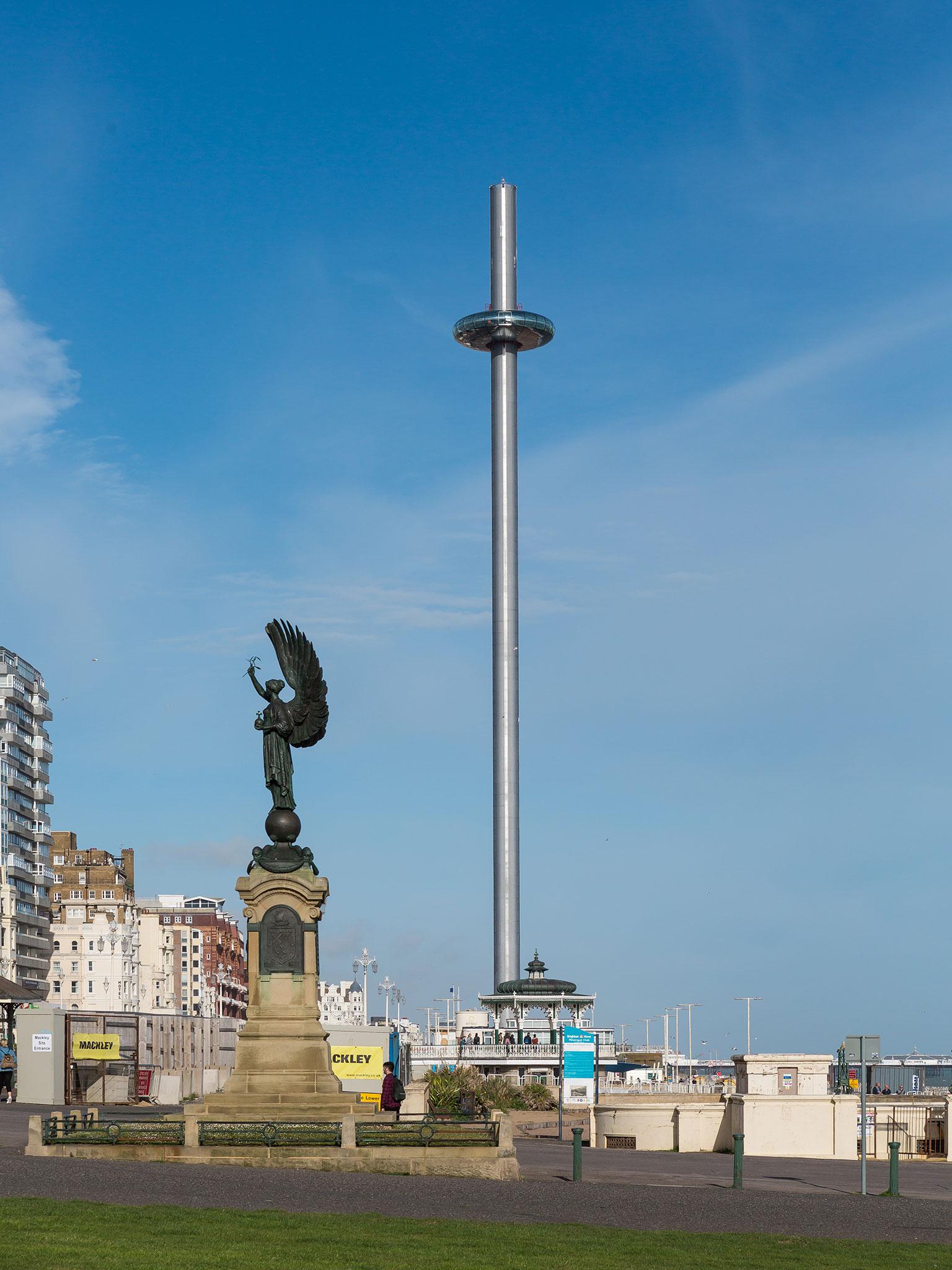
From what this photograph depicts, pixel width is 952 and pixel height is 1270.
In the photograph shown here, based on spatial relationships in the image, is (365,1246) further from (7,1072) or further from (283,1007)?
(7,1072)

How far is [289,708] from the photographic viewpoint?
41.2 m

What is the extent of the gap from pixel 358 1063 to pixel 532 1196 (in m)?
25.5

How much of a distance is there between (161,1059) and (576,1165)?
172 ft

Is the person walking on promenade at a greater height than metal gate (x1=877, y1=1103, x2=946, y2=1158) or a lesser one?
greater

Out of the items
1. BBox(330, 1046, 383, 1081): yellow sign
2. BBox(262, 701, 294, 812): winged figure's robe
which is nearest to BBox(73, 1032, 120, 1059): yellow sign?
BBox(330, 1046, 383, 1081): yellow sign

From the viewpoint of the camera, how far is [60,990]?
195 m

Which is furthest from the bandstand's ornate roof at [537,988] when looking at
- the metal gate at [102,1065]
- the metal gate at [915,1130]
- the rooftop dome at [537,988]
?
the metal gate at [915,1130]

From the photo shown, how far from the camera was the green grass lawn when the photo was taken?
19250mm

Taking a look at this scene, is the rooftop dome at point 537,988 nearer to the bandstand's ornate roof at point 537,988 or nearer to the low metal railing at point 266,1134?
the bandstand's ornate roof at point 537,988

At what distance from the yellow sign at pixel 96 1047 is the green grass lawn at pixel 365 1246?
4647 centimetres

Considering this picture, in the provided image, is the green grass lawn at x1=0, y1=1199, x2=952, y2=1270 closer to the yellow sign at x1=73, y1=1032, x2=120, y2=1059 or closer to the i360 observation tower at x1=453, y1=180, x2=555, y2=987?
the yellow sign at x1=73, y1=1032, x2=120, y2=1059

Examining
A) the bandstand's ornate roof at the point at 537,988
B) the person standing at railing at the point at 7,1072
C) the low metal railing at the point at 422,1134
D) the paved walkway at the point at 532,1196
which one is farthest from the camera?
the bandstand's ornate roof at the point at 537,988

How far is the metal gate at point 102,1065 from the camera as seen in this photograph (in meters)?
62.2

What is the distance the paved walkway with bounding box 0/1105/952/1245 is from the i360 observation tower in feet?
410
